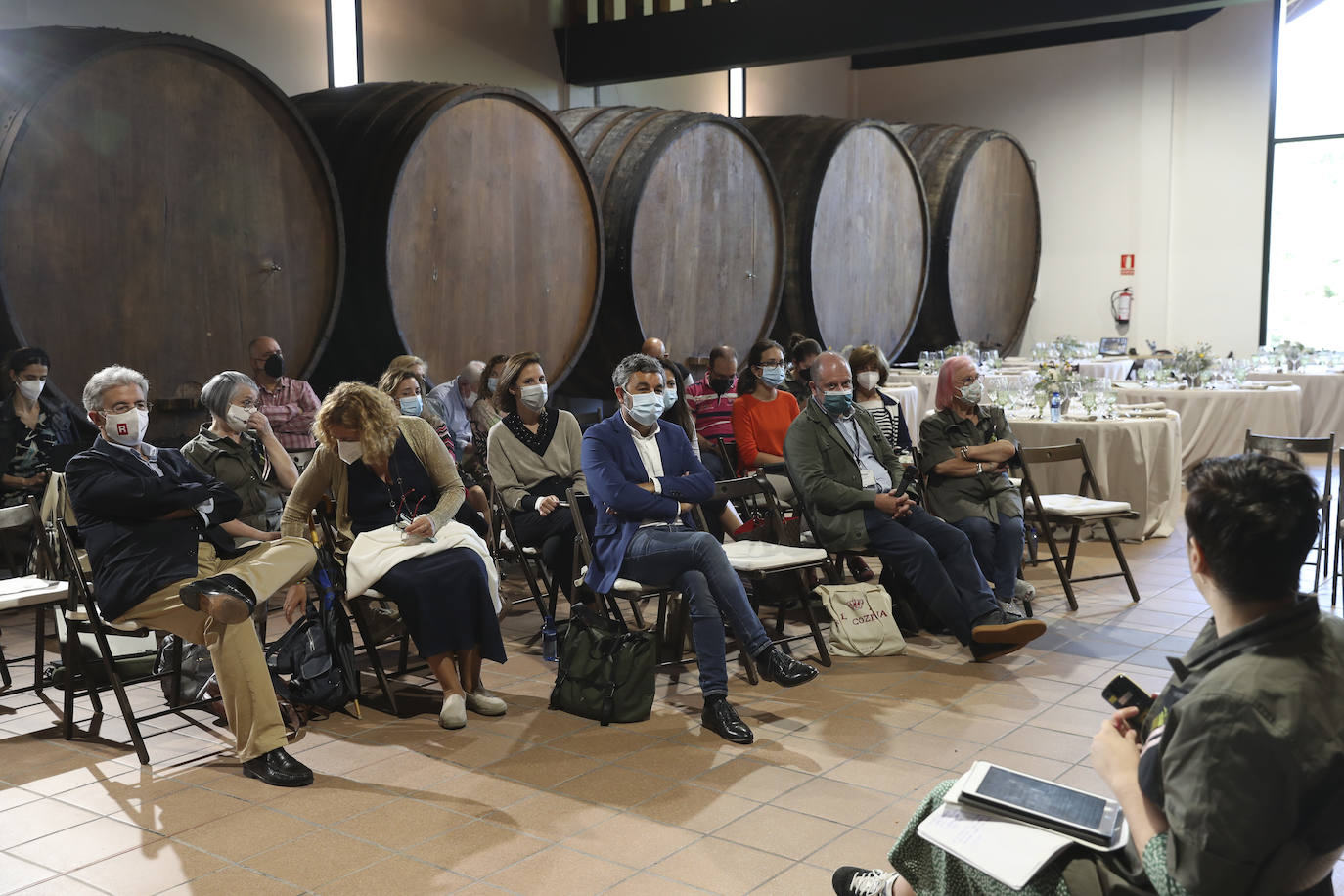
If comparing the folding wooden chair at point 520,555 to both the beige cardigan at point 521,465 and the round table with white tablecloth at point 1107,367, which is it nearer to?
the beige cardigan at point 521,465

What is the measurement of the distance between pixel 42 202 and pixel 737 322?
14.3 ft

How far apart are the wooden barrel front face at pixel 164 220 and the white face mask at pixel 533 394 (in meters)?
1.07

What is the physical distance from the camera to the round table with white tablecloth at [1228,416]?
8367 millimetres

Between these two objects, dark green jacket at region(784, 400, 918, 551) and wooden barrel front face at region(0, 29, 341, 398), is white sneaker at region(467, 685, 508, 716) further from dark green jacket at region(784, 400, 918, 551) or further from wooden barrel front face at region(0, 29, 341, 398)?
wooden barrel front face at region(0, 29, 341, 398)

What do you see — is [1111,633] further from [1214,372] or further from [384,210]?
[1214,372]

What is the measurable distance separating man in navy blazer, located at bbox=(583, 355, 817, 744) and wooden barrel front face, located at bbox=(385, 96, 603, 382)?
163 centimetres

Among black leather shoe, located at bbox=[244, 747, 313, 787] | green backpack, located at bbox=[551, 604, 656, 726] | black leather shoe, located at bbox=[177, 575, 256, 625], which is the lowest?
black leather shoe, located at bbox=[244, 747, 313, 787]

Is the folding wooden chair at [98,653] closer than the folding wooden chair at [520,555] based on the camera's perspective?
Yes

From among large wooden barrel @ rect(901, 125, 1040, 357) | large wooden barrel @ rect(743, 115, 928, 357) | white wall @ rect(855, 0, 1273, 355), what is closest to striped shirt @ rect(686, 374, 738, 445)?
large wooden barrel @ rect(743, 115, 928, 357)

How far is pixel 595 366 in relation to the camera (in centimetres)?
697

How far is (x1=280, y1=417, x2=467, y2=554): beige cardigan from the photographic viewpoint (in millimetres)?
4113

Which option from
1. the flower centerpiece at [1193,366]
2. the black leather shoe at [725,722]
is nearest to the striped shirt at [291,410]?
the black leather shoe at [725,722]

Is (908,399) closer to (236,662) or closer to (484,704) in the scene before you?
(484,704)

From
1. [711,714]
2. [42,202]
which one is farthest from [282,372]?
[711,714]
